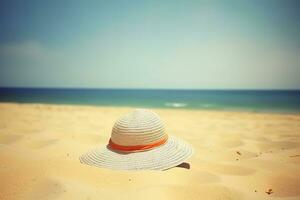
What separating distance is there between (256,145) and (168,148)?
224 centimetres

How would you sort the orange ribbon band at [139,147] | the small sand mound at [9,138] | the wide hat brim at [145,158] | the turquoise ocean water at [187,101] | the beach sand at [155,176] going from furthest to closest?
the turquoise ocean water at [187,101] < the small sand mound at [9,138] < the orange ribbon band at [139,147] < the wide hat brim at [145,158] < the beach sand at [155,176]

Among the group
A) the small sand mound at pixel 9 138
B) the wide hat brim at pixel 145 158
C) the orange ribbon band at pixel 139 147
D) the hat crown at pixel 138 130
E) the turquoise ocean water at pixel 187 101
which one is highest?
the hat crown at pixel 138 130

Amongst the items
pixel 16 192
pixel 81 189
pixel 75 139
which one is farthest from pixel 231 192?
pixel 75 139

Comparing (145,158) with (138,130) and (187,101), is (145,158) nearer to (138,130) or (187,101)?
(138,130)

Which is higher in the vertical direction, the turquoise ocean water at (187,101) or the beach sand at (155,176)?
the beach sand at (155,176)

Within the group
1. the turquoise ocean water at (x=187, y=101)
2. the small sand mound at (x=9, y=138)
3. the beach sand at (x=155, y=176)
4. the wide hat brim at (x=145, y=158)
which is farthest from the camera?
the turquoise ocean water at (x=187, y=101)

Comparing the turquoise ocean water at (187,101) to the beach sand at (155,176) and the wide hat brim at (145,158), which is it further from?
the wide hat brim at (145,158)

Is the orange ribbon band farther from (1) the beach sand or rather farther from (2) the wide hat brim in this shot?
(1) the beach sand

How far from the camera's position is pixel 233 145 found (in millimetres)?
4438

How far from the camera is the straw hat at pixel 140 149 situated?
267 centimetres

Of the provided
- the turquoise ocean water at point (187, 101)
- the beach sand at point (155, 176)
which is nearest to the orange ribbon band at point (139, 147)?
the beach sand at point (155, 176)

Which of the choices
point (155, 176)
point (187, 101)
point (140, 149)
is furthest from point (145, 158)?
point (187, 101)

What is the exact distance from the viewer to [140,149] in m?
2.81

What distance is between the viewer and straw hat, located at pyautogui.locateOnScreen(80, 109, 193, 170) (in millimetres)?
2670
